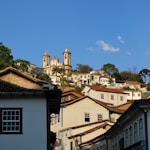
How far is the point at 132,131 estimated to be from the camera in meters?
35.7

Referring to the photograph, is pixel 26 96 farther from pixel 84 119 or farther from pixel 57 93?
pixel 84 119

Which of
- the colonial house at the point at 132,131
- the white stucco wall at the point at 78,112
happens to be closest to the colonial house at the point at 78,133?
the white stucco wall at the point at 78,112

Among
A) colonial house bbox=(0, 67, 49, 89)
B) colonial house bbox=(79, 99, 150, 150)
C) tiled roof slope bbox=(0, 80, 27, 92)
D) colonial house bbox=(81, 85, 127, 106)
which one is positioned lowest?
colonial house bbox=(79, 99, 150, 150)

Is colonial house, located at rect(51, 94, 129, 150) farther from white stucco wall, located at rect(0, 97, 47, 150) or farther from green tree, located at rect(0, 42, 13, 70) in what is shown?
white stucco wall, located at rect(0, 97, 47, 150)

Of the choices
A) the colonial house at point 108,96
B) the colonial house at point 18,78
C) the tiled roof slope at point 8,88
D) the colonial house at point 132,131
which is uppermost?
the colonial house at point 108,96

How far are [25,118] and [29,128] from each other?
0.62 m

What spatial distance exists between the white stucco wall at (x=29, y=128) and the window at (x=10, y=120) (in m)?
0.21

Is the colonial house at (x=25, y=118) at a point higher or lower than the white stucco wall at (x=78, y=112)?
lower

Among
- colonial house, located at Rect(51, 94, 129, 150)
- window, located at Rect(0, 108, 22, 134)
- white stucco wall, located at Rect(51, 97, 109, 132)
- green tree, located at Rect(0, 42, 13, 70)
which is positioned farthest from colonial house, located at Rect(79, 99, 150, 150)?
green tree, located at Rect(0, 42, 13, 70)

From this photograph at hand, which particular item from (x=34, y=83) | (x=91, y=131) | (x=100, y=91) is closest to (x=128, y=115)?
(x=34, y=83)

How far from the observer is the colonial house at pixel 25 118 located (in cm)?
2541

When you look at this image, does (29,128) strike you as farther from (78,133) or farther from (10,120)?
(78,133)

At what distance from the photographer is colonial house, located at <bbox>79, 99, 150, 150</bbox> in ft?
98.3

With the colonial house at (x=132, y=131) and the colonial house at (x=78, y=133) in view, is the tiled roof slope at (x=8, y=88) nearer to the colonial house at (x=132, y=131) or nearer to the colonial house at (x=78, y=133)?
the colonial house at (x=132, y=131)
